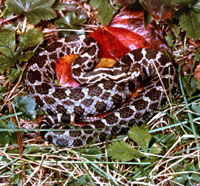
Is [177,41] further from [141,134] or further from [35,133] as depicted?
[35,133]

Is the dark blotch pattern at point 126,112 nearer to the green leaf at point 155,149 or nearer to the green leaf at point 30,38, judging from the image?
the green leaf at point 155,149

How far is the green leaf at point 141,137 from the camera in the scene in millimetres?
4859

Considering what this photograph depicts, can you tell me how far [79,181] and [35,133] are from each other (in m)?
1.39

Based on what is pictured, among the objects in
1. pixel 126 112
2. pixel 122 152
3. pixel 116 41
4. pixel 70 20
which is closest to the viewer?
pixel 122 152

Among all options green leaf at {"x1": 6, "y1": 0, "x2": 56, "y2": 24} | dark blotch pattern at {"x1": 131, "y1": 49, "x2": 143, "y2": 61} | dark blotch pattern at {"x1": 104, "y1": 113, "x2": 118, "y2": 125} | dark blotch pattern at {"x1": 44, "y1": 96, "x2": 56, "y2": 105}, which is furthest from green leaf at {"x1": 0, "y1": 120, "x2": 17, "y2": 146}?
dark blotch pattern at {"x1": 131, "y1": 49, "x2": 143, "y2": 61}

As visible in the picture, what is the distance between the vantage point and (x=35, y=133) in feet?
18.5

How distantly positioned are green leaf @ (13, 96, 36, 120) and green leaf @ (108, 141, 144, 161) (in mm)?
1570

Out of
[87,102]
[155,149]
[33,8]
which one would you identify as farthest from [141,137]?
[33,8]

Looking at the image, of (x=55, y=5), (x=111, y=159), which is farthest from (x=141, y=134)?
(x=55, y=5)

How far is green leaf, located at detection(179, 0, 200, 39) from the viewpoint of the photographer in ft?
18.4

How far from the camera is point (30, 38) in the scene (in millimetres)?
6184

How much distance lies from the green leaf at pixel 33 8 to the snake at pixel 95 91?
0.76 m

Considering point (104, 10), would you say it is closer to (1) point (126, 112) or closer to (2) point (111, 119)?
(1) point (126, 112)

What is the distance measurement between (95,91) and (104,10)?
5.27 feet
